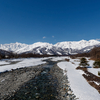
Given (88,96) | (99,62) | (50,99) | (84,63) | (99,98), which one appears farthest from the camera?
(84,63)

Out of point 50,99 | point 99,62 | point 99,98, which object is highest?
point 99,62

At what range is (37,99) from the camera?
9078mm

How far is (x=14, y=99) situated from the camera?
356 inches

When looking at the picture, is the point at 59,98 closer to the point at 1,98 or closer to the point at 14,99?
the point at 14,99

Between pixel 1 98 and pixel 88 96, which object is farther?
pixel 1 98

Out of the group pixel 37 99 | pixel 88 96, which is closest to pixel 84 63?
pixel 88 96

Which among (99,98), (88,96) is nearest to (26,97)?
(88,96)

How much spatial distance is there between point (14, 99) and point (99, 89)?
10.2m

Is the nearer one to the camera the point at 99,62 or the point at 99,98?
the point at 99,98

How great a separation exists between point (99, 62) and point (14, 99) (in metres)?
22.0

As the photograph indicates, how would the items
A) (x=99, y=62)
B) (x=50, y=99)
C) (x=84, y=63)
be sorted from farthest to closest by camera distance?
(x=84, y=63)
(x=99, y=62)
(x=50, y=99)

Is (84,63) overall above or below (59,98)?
above

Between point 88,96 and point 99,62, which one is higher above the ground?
point 99,62

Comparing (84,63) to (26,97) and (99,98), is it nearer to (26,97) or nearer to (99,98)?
(99,98)
